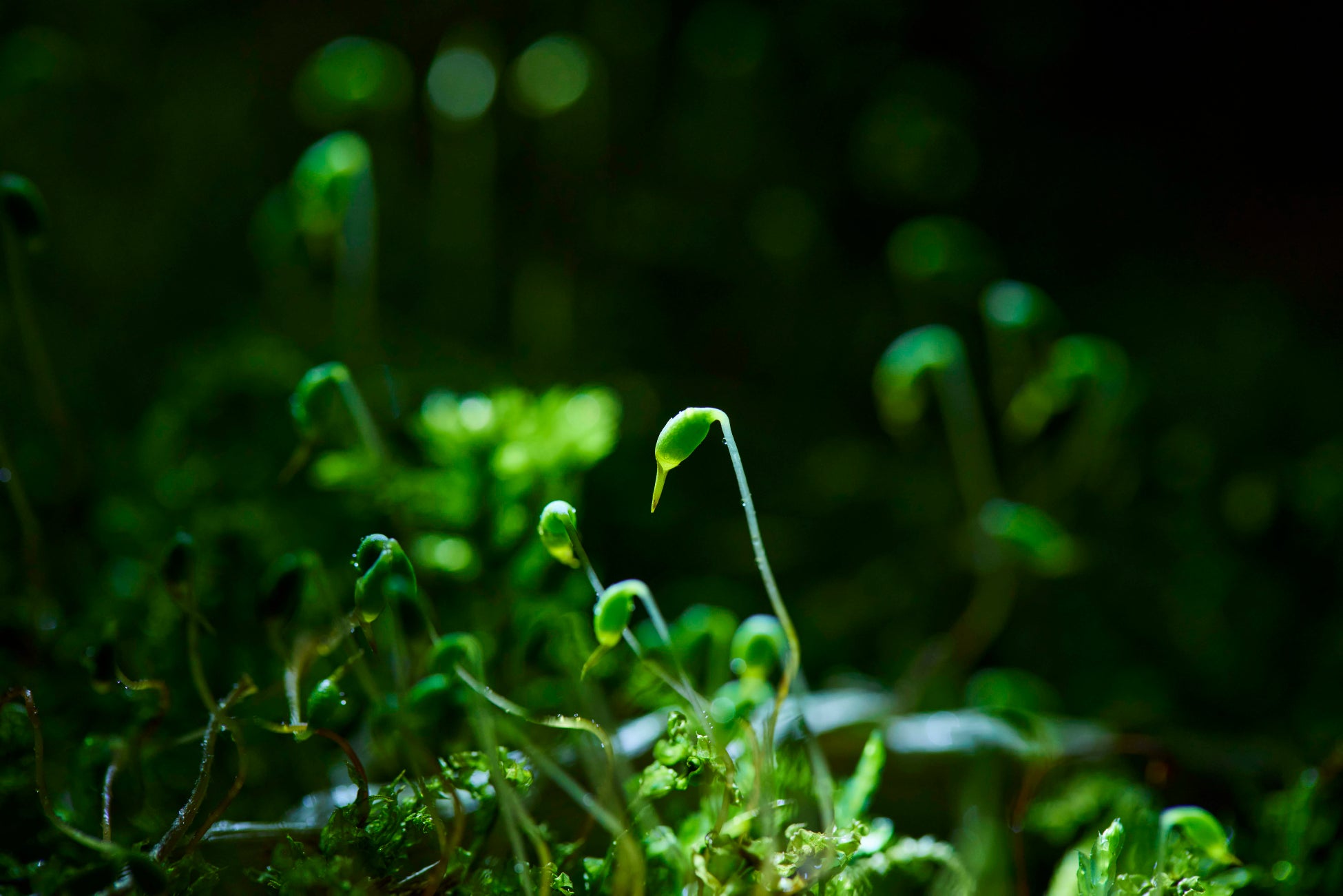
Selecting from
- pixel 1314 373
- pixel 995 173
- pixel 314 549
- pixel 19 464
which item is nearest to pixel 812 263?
pixel 995 173

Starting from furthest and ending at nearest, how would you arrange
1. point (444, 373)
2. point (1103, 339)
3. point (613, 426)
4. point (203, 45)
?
point (203, 45) → point (1103, 339) → point (444, 373) → point (613, 426)

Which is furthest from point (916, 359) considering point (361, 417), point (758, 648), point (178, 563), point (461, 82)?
point (461, 82)

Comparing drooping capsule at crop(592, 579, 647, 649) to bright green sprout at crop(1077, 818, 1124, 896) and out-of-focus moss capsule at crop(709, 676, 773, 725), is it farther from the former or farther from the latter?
bright green sprout at crop(1077, 818, 1124, 896)

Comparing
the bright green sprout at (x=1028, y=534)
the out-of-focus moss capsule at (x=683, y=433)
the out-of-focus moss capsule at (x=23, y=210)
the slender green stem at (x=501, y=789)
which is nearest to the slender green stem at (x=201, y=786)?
the slender green stem at (x=501, y=789)

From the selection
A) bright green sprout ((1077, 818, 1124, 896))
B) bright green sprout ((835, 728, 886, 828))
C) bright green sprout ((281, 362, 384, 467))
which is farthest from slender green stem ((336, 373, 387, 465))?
bright green sprout ((1077, 818, 1124, 896))

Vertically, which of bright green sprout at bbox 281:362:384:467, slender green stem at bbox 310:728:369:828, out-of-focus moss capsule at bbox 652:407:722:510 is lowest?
slender green stem at bbox 310:728:369:828

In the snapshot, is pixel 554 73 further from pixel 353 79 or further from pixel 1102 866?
pixel 1102 866

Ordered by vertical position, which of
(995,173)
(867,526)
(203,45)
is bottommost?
(867,526)

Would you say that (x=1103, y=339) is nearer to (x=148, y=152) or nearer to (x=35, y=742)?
(x=35, y=742)
